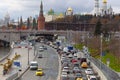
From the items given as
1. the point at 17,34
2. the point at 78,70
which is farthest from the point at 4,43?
the point at 78,70

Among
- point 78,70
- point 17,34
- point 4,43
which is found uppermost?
point 17,34

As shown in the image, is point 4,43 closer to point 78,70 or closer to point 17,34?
point 17,34

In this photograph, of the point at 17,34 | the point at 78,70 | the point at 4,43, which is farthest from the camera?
the point at 4,43

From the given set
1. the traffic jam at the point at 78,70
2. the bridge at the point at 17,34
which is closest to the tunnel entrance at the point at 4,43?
Answer: the bridge at the point at 17,34

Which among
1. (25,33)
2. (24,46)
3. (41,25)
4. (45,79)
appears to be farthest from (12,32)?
(45,79)

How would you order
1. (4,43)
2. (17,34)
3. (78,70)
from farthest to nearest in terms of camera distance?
(4,43) < (17,34) < (78,70)

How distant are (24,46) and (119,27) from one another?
26550mm

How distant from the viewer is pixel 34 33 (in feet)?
377

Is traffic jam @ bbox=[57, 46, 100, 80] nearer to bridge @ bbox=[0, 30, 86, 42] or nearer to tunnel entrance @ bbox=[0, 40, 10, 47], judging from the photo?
bridge @ bbox=[0, 30, 86, 42]

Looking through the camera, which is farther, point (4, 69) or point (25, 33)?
point (25, 33)

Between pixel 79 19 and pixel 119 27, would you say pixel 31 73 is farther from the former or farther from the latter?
pixel 79 19

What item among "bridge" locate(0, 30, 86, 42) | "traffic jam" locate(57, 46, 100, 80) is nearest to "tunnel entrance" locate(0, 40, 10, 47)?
"bridge" locate(0, 30, 86, 42)

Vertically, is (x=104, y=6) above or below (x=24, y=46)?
above

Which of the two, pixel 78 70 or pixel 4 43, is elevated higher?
pixel 78 70
